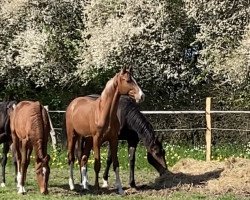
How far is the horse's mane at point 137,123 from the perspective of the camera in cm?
1045

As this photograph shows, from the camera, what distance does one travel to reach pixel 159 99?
18.2 metres

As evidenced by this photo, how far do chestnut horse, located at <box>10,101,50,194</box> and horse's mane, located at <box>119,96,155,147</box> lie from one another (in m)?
1.97

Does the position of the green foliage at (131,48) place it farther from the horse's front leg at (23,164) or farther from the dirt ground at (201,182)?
the horse's front leg at (23,164)

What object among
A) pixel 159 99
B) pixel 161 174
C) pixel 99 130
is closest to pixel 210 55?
pixel 159 99

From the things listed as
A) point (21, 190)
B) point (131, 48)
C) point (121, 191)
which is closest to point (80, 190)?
point (121, 191)

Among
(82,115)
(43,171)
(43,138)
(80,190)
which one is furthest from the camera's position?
(82,115)

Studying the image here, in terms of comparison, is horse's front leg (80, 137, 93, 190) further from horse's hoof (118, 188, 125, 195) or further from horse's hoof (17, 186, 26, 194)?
horse's hoof (17, 186, 26, 194)

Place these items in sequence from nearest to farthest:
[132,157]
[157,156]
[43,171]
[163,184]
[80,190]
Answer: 1. [43,171]
2. [80,190]
3. [163,184]
4. [157,156]
5. [132,157]

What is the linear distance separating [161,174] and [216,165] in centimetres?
141

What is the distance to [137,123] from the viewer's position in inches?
417

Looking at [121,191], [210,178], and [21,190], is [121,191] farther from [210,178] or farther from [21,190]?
[210,178]

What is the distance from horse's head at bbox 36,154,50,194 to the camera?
28.2 ft

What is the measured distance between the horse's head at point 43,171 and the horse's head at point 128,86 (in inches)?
62.1

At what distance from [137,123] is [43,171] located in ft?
8.30
